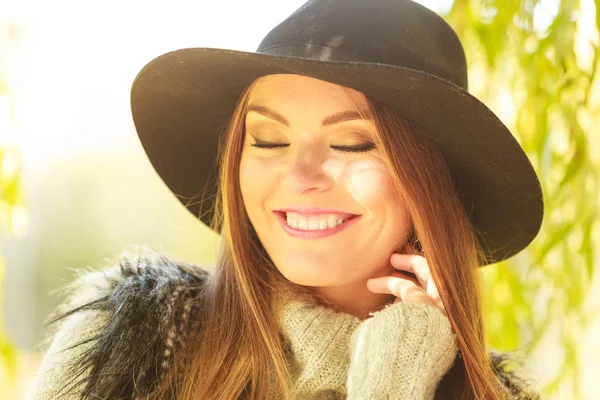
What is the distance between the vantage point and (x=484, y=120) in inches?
51.3

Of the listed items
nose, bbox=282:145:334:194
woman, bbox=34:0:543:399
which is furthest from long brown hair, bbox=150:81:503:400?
nose, bbox=282:145:334:194

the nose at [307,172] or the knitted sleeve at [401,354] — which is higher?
the nose at [307,172]

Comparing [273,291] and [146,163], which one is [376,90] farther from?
[146,163]

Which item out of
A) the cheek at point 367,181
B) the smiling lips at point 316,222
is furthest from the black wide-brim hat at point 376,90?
the smiling lips at point 316,222

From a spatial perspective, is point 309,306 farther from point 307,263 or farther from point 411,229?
point 411,229

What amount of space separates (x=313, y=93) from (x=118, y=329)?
57 centimetres

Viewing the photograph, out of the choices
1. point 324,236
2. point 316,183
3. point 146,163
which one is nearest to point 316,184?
point 316,183

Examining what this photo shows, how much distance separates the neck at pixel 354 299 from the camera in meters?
1.50

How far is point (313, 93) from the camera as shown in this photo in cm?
133

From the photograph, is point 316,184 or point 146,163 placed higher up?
point 316,184

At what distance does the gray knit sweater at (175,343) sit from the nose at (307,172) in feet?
0.85

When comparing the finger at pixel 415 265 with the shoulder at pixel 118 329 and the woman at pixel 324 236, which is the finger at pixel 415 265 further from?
the shoulder at pixel 118 329

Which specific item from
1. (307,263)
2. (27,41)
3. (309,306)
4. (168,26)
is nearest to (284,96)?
(307,263)

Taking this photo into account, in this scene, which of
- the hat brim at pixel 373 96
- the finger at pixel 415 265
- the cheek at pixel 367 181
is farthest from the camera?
the finger at pixel 415 265
